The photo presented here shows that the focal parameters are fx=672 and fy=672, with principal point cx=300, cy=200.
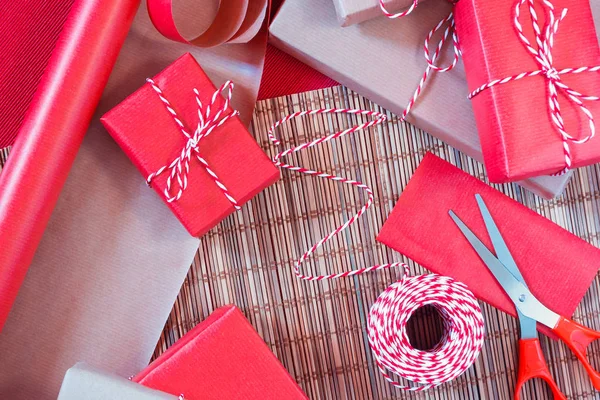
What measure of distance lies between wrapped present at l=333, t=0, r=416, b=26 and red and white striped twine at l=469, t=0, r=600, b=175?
0.43 feet

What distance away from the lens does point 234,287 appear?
88cm

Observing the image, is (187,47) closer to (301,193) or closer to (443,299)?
(301,193)

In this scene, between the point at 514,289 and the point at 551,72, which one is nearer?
the point at 551,72

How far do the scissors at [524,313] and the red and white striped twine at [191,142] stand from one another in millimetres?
323

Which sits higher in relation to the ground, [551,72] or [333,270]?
[551,72]

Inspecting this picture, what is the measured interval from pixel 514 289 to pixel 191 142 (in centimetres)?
45

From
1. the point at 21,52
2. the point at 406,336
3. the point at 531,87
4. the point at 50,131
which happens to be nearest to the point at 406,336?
the point at 406,336

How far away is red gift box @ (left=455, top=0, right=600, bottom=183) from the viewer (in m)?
0.75

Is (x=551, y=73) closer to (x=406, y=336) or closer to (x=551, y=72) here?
(x=551, y=72)

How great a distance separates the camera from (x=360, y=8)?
773 millimetres

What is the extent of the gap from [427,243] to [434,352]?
0.15 meters

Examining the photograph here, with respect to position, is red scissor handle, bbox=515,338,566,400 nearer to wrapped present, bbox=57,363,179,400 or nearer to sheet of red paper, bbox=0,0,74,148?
wrapped present, bbox=57,363,179,400

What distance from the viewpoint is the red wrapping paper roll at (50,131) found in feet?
2.45

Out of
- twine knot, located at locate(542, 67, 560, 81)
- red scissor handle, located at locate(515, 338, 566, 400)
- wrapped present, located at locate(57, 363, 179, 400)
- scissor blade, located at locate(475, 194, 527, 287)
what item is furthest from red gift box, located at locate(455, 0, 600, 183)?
wrapped present, located at locate(57, 363, 179, 400)
